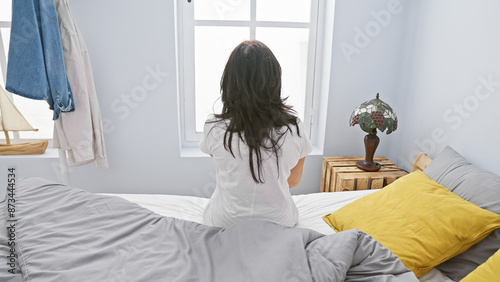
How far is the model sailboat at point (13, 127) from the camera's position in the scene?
2.18 m

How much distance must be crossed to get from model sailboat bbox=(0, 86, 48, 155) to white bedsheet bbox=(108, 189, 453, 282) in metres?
1.02

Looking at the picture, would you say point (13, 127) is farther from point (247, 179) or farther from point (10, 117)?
point (247, 179)

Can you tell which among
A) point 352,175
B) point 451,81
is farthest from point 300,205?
point 451,81

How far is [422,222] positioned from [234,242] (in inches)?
27.0

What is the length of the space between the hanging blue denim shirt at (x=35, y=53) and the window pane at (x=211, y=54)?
33.4 inches

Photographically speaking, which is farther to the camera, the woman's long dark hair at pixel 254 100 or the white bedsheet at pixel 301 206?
the white bedsheet at pixel 301 206

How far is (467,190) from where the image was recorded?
1.33 metres

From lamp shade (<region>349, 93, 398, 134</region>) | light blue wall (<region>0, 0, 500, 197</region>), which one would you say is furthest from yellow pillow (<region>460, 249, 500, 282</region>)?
lamp shade (<region>349, 93, 398, 134</region>)

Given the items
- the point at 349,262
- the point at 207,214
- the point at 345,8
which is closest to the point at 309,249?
the point at 349,262

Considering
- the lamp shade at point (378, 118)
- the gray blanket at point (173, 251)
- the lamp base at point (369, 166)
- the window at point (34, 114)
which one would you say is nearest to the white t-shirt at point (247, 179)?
the gray blanket at point (173, 251)

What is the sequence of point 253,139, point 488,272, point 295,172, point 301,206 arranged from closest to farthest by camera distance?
point 488,272, point 253,139, point 295,172, point 301,206

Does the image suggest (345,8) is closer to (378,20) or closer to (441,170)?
(378,20)

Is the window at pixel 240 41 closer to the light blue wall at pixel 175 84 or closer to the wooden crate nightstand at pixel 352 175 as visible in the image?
the light blue wall at pixel 175 84

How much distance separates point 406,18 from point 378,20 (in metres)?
0.17
